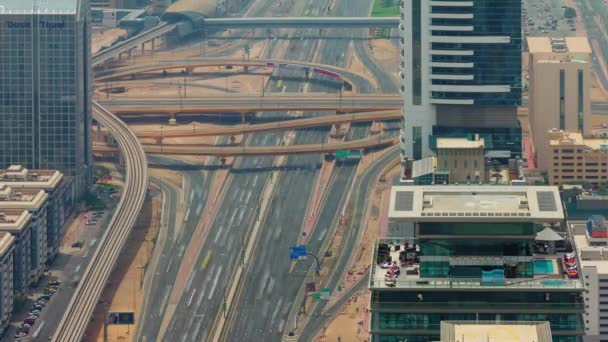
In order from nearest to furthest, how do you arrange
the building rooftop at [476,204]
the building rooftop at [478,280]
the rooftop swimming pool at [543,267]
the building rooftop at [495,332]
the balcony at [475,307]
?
the building rooftop at [495,332] → the balcony at [475,307] → the building rooftop at [478,280] → the rooftop swimming pool at [543,267] → the building rooftop at [476,204]

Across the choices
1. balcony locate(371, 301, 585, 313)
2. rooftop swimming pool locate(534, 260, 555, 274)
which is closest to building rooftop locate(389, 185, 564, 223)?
rooftop swimming pool locate(534, 260, 555, 274)

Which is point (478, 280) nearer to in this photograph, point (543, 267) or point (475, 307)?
point (475, 307)

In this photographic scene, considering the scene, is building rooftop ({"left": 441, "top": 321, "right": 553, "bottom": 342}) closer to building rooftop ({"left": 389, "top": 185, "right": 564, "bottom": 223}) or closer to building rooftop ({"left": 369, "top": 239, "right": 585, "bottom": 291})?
building rooftop ({"left": 369, "top": 239, "right": 585, "bottom": 291})

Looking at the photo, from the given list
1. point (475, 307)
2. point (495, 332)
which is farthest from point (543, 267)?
point (495, 332)

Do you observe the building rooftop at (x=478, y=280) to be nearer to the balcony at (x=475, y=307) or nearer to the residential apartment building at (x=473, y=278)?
the residential apartment building at (x=473, y=278)

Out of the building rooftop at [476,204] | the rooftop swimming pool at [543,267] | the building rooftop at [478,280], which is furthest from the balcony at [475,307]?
the building rooftop at [476,204]

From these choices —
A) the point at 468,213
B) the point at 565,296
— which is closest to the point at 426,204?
the point at 468,213
